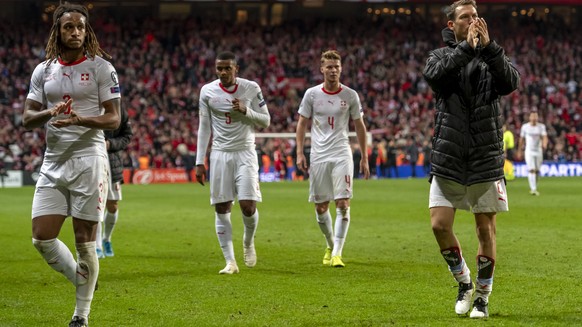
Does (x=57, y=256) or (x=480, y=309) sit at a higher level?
(x=57, y=256)

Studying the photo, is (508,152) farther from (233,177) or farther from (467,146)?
(467,146)

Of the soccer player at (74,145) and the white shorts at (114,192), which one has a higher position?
the soccer player at (74,145)

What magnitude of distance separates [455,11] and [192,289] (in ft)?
12.6

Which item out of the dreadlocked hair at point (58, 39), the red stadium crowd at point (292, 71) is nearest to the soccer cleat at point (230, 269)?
the dreadlocked hair at point (58, 39)

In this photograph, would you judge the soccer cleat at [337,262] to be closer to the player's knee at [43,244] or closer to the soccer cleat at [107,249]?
the soccer cleat at [107,249]

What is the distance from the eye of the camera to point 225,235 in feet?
36.2

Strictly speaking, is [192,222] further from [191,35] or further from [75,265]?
[191,35]

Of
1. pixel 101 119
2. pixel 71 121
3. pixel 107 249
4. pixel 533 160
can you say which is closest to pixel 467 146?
pixel 101 119

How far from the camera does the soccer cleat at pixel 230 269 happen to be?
10.6 m

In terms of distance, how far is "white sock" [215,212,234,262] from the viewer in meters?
10.9

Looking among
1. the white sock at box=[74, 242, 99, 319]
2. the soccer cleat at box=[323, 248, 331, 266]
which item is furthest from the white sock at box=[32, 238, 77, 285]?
Answer: the soccer cleat at box=[323, 248, 331, 266]

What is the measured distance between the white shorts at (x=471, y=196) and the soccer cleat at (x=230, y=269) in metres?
3.75

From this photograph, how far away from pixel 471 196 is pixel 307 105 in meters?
4.87

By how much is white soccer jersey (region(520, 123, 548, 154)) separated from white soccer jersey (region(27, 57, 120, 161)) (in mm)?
19833
